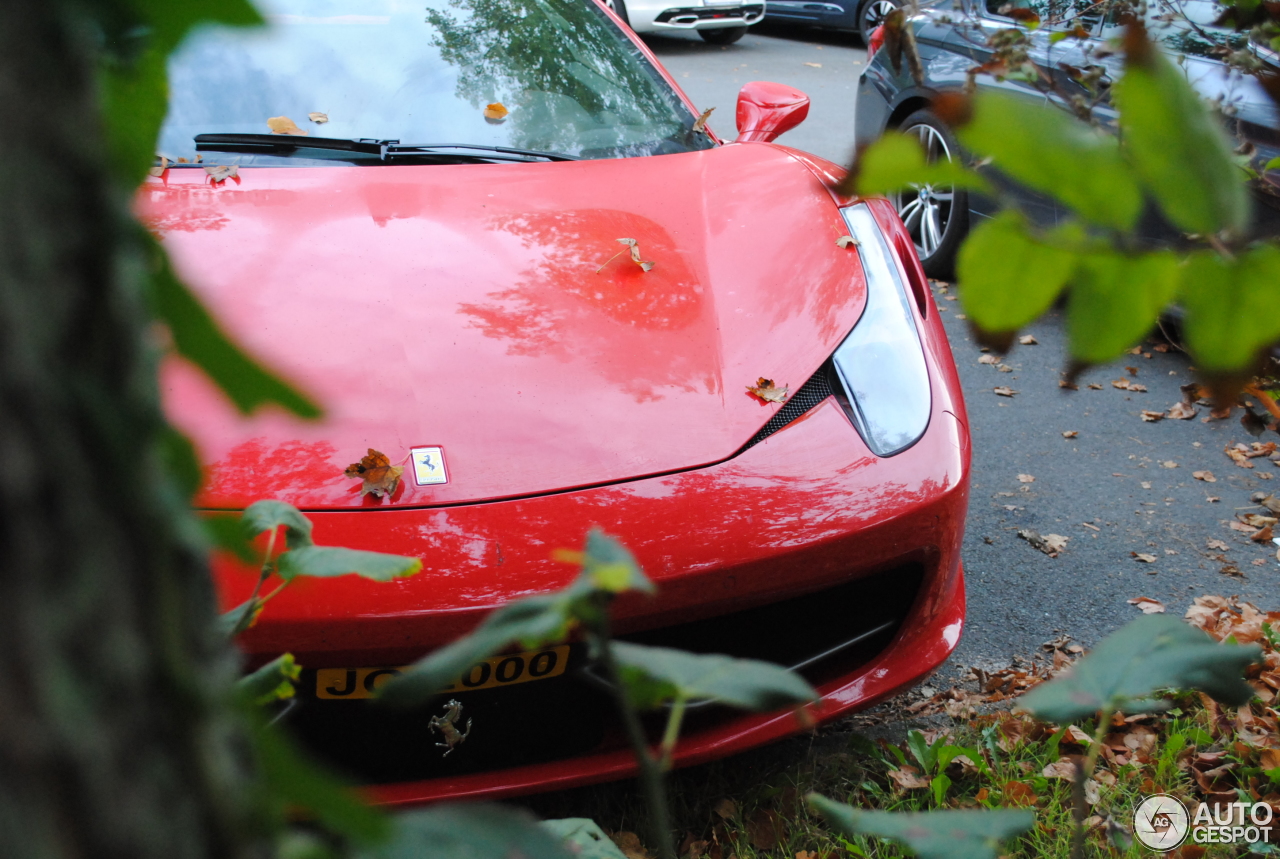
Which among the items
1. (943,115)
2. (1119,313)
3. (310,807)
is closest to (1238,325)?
(1119,313)

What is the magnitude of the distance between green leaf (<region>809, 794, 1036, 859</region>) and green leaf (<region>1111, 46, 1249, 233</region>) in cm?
41

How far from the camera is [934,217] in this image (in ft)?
15.2

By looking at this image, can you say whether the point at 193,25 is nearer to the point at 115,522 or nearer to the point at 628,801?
the point at 115,522

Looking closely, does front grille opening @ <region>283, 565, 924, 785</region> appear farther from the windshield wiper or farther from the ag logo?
the windshield wiper

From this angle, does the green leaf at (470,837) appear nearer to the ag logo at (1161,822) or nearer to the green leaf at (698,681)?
the green leaf at (698,681)

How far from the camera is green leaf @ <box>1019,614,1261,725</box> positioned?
2.21 ft

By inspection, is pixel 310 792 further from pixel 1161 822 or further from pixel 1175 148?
pixel 1161 822

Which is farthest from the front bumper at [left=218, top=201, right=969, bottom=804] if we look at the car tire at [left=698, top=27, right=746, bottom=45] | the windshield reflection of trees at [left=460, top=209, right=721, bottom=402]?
the car tire at [left=698, top=27, right=746, bottom=45]

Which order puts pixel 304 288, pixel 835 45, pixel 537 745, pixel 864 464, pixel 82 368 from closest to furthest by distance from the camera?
pixel 82 368 < pixel 537 745 < pixel 864 464 < pixel 304 288 < pixel 835 45

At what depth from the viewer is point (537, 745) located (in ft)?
5.50

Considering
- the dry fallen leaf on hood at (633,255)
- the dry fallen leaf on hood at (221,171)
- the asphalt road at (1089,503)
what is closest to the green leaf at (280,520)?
the dry fallen leaf on hood at (633,255)

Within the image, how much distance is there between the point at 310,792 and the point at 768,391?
1.64 meters

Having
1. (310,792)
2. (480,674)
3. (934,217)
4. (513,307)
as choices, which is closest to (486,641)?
(310,792)

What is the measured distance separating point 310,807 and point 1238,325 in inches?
16.3
